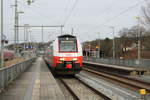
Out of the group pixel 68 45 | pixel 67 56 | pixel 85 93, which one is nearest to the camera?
pixel 85 93

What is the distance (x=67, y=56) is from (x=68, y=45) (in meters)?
1.03

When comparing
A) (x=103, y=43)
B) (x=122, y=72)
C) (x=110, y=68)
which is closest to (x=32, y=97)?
(x=122, y=72)

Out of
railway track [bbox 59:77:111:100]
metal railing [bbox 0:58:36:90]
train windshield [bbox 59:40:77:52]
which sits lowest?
railway track [bbox 59:77:111:100]

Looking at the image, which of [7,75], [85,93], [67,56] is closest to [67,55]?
[67,56]

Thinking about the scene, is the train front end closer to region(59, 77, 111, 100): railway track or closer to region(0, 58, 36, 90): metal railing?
region(0, 58, 36, 90): metal railing

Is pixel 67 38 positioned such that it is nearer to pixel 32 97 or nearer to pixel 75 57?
pixel 75 57

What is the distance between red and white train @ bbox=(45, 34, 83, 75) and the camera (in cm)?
1725

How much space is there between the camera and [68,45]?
18.0 metres

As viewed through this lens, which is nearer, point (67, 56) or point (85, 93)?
point (85, 93)

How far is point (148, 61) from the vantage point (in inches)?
925

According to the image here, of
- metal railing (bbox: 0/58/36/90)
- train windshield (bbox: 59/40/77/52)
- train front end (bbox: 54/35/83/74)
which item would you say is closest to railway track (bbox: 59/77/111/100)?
metal railing (bbox: 0/58/36/90)

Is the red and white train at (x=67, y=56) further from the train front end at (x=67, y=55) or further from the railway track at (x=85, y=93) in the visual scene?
the railway track at (x=85, y=93)

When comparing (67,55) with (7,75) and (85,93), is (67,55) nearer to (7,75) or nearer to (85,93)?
(85,93)

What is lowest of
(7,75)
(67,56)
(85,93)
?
(85,93)
